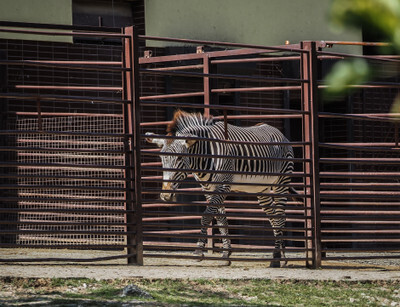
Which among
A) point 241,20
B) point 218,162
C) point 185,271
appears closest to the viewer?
point 185,271

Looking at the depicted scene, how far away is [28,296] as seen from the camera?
5.90 metres

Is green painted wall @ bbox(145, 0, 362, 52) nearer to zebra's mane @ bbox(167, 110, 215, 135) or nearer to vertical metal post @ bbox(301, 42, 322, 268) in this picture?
zebra's mane @ bbox(167, 110, 215, 135)

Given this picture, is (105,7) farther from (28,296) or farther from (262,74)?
(28,296)

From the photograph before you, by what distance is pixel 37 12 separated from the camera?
12.4 metres

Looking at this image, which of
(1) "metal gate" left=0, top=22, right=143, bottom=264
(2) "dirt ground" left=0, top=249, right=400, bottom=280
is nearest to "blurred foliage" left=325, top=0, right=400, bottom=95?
(2) "dirt ground" left=0, top=249, right=400, bottom=280

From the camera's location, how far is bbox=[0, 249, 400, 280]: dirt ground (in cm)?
699

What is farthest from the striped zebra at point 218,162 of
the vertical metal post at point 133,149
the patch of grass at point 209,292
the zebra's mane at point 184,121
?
the patch of grass at point 209,292

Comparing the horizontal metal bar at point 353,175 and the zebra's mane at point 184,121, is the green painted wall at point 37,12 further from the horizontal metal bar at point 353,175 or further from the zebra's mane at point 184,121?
the horizontal metal bar at point 353,175

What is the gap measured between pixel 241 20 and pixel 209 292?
8412 mm

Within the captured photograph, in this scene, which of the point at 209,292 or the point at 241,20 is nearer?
the point at 209,292

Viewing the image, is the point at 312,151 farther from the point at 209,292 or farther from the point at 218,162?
the point at 209,292

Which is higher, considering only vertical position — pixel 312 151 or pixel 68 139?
pixel 68 139

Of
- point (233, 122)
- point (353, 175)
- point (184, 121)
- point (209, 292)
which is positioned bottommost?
point (209, 292)

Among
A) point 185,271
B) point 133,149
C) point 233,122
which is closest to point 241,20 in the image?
point 233,122
